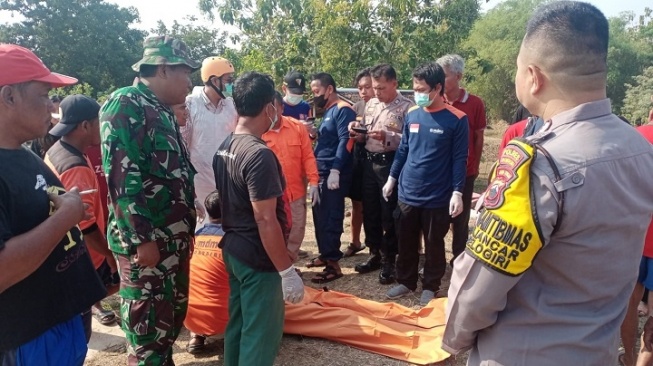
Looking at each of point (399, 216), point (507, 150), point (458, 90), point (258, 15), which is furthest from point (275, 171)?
point (258, 15)

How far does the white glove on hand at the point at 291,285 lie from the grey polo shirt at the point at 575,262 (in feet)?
3.93

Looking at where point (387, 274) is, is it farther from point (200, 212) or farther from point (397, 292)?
point (200, 212)

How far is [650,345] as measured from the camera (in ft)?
9.26

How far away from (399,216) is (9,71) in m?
3.26

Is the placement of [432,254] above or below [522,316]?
below

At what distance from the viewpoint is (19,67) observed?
1695mm

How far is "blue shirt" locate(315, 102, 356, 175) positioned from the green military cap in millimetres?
2420

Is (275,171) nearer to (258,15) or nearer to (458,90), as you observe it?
(458,90)

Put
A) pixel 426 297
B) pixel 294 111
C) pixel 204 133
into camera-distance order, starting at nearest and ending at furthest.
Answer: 1. pixel 426 297
2. pixel 204 133
3. pixel 294 111

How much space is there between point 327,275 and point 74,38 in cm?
2703

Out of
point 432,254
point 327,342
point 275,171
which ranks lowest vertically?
point 327,342

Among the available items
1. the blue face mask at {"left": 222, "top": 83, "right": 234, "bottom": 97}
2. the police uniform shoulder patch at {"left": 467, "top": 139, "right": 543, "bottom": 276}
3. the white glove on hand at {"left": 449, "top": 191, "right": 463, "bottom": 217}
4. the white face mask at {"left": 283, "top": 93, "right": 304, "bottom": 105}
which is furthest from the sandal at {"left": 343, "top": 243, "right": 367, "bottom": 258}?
the police uniform shoulder patch at {"left": 467, "top": 139, "right": 543, "bottom": 276}

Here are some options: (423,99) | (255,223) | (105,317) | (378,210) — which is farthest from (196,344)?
(423,99)

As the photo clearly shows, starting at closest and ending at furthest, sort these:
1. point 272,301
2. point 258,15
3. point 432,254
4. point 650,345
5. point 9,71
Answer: point 9,71, point 272,301, point 650,345, point 432,254, point 258,15
